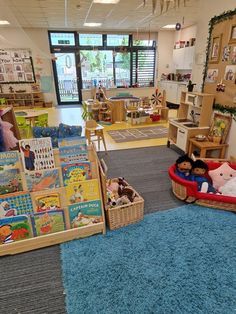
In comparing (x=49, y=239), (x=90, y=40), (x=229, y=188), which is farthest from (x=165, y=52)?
(x=49, y=239)

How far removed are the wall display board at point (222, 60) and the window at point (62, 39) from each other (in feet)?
21.0

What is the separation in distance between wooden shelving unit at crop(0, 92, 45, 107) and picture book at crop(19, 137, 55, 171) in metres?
7.28

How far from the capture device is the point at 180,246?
1.81 m

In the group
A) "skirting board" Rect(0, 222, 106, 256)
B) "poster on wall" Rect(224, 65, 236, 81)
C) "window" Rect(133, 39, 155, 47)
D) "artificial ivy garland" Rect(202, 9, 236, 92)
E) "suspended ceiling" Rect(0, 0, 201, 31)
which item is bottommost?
"skirting board" Rect(0, 222, 106, 256)

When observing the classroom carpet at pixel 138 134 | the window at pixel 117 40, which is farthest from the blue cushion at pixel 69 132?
the window at pixel 117 40

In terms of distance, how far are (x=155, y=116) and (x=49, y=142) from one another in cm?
481

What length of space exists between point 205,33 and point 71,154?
3042 mm

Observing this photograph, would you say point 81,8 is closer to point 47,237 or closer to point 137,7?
point 137,7

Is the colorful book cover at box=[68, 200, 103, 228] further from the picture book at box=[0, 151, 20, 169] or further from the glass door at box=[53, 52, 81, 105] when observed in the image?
the glass door at box=[53, 52, 81, 105]

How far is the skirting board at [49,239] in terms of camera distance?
1.73m

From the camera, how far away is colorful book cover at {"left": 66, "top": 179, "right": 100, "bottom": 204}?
183 cm

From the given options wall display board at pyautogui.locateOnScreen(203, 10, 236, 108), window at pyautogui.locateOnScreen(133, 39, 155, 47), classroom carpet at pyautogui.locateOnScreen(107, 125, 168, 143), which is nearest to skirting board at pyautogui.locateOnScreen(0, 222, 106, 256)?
wall display board at pyautogui.locateOnScreen(203, 10, 236, 108)

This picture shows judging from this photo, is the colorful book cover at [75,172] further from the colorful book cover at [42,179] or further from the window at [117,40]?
the window at [117,40]

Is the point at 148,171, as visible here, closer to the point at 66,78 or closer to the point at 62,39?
the point at 66,78
